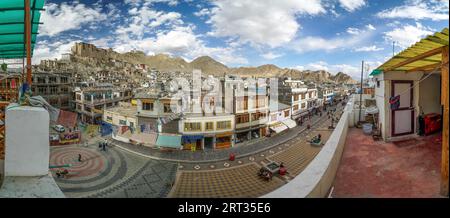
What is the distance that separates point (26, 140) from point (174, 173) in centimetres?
459

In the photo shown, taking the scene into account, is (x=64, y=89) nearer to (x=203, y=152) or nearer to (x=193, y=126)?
(x=203, y=152)

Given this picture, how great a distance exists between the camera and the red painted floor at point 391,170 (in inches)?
89.6

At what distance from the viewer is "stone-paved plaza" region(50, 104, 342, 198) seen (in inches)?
225

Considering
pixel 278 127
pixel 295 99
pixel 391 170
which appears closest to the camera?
pixel 391 170

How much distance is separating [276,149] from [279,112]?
167cm

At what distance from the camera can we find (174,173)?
6320 mm

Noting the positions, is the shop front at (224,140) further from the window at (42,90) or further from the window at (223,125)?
the window at (42,90)

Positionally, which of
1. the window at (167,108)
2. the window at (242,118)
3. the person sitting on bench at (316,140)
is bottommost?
the person sitting on bench at (316,140)

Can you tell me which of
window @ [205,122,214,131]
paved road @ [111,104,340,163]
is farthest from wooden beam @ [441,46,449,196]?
paved road @ [111,104,340,163]

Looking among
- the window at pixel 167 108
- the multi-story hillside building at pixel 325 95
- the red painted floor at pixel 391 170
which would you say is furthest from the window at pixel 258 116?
the multi-story hillside building at pixel 325 95

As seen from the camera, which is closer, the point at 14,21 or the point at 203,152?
the point at 14,21

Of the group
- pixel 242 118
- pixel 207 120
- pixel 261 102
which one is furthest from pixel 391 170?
pixel 207 120

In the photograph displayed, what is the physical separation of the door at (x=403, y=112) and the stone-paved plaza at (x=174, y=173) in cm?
357
